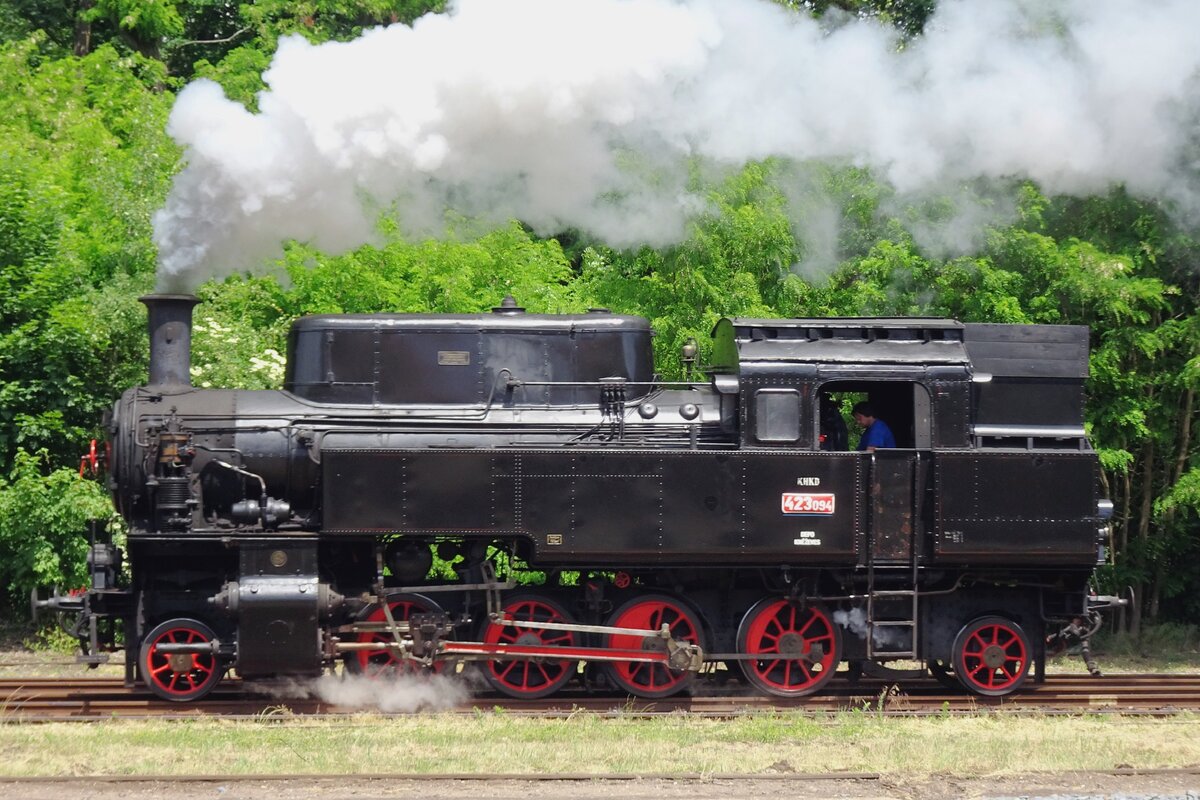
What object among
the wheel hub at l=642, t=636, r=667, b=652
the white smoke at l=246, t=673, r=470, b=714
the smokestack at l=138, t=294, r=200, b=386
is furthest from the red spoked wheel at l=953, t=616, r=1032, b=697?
the smokestack at l=138, t=294, r=200, b=386

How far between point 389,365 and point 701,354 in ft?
18.6

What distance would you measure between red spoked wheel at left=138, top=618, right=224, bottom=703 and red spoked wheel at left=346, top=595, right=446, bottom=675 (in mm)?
1180

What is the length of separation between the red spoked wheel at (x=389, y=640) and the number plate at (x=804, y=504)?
309cm

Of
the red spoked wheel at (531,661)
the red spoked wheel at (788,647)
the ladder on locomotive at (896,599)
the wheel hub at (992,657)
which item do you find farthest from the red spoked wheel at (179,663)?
the wheel hub at (992,657)

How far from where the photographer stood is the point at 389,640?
1108 cm

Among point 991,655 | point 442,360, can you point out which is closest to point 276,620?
point 442,360

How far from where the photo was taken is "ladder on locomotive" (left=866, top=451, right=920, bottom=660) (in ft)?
36.1

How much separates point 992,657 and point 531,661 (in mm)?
4040

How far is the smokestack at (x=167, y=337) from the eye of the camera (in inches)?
444

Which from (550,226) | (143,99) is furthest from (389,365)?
(143,99)

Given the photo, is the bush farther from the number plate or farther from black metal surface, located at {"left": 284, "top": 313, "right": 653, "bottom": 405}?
the number plate

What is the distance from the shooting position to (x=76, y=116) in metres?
21.6

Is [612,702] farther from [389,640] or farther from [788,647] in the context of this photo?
[389,640]

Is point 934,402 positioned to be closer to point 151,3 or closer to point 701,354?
point 701,354
